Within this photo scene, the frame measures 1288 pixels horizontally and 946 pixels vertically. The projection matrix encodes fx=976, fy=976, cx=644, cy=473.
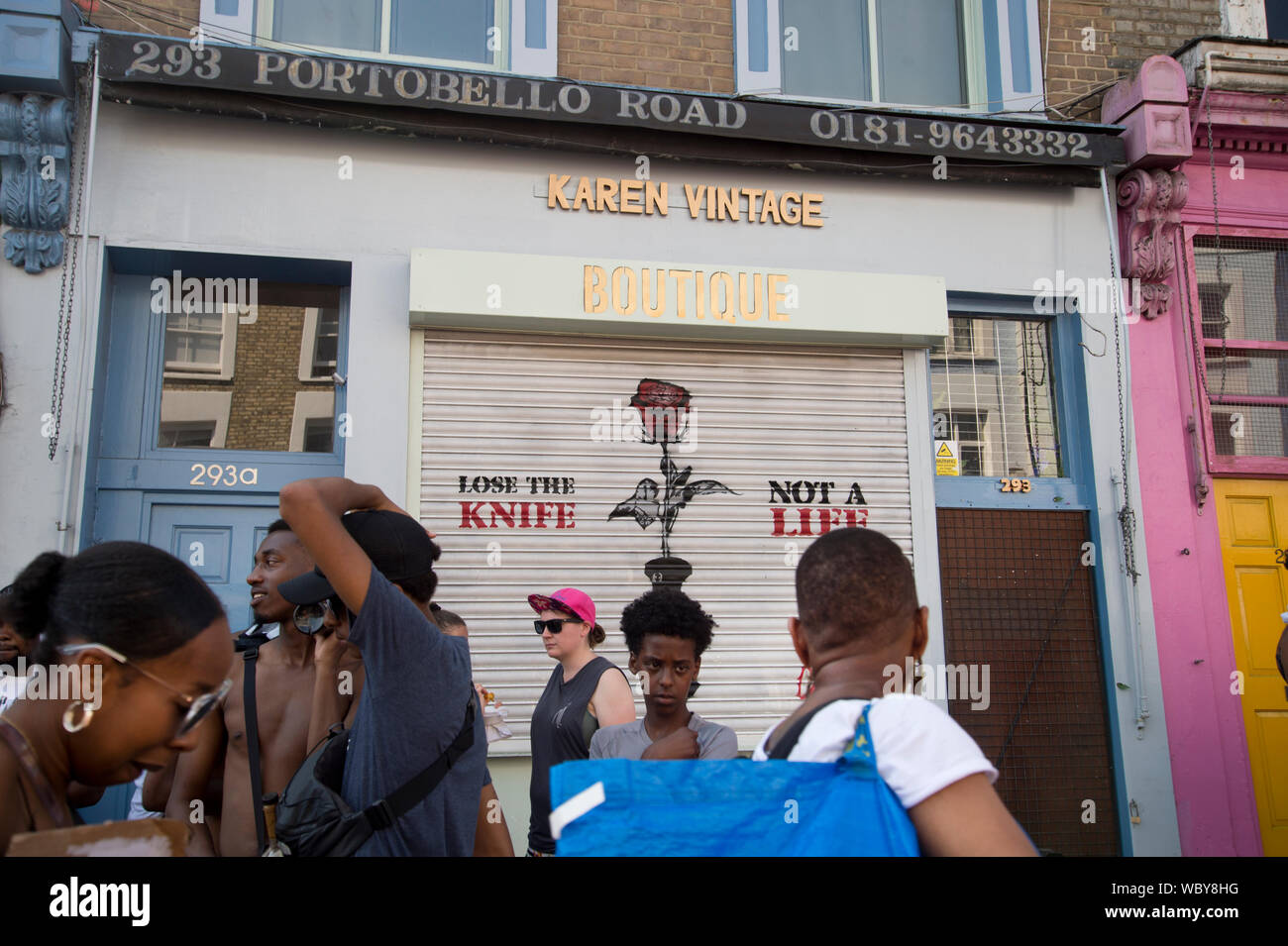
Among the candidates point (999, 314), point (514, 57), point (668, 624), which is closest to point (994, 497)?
point (999, 314)

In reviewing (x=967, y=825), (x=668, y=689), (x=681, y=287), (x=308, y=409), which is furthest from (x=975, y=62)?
(x=967, y=825)

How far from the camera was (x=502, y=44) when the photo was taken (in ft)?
25.8

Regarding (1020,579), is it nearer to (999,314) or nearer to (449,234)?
(999,314)

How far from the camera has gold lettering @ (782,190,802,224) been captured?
7863 millimetres

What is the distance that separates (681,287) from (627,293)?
42 cm

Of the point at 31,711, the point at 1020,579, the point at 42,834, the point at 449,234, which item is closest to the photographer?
the point at 42,834

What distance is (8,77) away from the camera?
6.30m

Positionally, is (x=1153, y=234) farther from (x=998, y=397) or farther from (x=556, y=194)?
(x=556, y=194)

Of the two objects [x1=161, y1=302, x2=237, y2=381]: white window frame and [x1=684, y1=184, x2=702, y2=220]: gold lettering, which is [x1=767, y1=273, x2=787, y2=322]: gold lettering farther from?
[x1=161, y1=302, x2=237, y2=381]: white window frame

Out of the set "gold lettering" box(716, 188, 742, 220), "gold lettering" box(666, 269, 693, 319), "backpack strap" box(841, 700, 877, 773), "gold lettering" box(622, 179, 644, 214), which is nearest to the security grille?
"gold lettering" box(666, 269, 693, 319)

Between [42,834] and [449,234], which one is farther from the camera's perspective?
[449,234]

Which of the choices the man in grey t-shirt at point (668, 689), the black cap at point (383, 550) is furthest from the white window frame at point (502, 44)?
the black cap at point (383, 550)

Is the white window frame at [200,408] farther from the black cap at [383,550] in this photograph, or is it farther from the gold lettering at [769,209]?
the black cap at [383,550]

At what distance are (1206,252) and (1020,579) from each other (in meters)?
3.45
